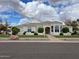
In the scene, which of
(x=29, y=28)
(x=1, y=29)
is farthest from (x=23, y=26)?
(x=1, y=29)

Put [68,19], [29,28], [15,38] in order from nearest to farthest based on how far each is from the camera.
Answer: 1. [15,38]
2. [29,28]
3. [68,19]

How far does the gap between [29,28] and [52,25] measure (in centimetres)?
850

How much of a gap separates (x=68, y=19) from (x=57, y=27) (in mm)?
44321

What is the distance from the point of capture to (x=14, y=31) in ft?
215

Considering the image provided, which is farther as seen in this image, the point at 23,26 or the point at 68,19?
the point at 68,19
